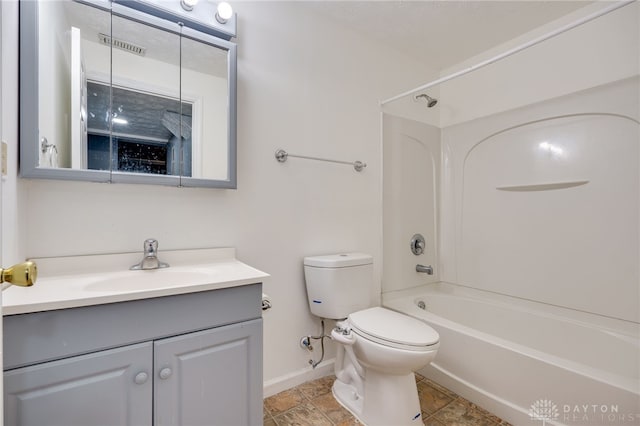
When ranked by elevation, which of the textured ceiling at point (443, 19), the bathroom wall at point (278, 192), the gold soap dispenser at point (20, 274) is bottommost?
the gold soap dispenser at point (20, 274)

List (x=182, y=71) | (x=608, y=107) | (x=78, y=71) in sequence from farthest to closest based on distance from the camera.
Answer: (x=608, y=107)
(x=182, y=71)
(x=78, y=71)

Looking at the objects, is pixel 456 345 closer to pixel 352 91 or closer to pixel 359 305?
pixel 359 305

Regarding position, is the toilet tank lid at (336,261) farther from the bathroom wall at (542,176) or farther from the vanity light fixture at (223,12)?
the vanity light fixture at (223,12)

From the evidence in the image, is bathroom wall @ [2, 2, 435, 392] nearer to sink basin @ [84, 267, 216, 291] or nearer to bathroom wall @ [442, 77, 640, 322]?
sink basin @ [84, 267, 216, 291]

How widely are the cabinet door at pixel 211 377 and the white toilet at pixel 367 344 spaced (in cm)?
53

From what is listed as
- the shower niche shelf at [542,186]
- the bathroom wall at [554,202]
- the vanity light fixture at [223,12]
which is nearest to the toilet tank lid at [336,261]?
the bathroom wall at [554,202]

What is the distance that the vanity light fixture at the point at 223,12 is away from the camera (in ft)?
4.73

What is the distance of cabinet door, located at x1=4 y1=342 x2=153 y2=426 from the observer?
78 centimetres

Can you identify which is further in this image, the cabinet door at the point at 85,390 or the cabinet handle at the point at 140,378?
the cabinet handle at the point at 140,378

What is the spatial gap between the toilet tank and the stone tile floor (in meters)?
0.44

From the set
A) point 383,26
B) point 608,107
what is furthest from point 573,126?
point 383,26

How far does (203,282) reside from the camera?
103 centimetres

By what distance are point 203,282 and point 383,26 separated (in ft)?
6.35

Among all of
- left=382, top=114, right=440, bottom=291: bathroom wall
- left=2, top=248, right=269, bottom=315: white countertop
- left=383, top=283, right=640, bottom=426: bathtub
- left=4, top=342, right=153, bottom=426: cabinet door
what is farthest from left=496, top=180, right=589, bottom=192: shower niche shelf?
left=4, top=342, right=153, bottom=426: cabinet door
